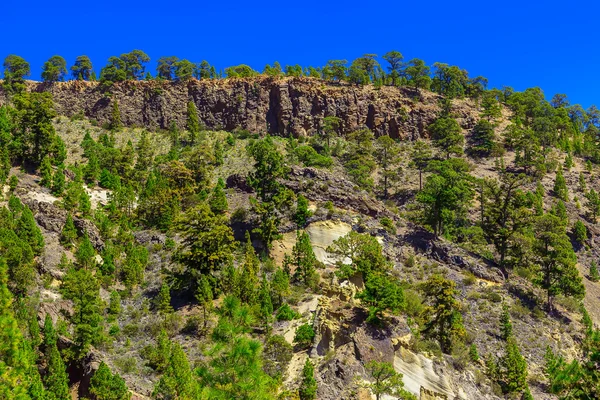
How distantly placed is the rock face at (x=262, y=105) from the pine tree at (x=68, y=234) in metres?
60.5

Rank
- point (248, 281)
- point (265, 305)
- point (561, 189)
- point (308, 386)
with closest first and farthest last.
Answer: point (308, 386), point (265, 305), point (248, 281), point (561, 189)

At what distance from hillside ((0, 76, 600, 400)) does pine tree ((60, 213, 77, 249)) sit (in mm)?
183

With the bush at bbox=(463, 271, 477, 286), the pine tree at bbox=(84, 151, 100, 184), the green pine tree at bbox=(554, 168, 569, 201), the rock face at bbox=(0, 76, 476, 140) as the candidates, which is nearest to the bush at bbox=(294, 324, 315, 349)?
the bush at bbox=(463, 271, 477, 286)

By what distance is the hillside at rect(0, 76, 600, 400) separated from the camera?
1527 inches

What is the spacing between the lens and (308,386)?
114 ft

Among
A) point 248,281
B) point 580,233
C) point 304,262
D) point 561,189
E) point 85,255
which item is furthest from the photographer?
point 561,189

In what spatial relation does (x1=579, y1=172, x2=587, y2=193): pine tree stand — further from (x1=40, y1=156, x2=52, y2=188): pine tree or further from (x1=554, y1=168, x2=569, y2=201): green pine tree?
(x1=40, y1=156, x2=52, y2=188): pine tree

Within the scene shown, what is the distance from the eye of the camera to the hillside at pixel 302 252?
127 ft

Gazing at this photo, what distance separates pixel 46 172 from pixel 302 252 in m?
36.1

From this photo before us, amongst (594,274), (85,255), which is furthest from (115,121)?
(594,274)

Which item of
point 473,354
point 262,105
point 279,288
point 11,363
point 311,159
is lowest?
point 473,354

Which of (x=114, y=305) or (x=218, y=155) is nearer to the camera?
(x=114, y=305)

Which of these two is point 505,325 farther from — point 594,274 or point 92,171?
point 92,171

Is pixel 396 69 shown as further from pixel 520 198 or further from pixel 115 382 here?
pixel 115 382
